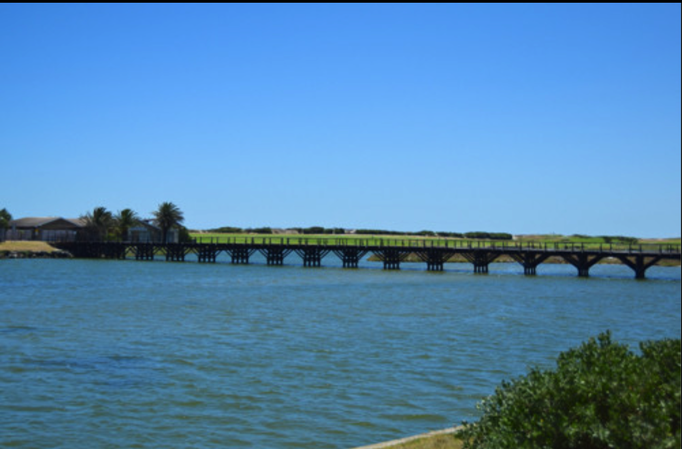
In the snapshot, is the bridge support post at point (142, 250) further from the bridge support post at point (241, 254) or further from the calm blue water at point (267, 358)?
the calm blue water at point (267, 358)

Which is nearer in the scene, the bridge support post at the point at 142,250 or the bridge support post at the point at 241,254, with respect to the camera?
the bridge support post at the point at 241,254

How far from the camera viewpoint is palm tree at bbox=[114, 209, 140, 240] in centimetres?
10669

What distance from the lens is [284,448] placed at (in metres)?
13.3

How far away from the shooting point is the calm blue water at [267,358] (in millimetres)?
14586

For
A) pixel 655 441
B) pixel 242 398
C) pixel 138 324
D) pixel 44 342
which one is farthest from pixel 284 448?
pixel 138 324

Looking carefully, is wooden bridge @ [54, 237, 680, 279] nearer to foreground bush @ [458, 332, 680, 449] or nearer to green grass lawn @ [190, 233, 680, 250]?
green grass lawn @ [190, 233, 680, 250]

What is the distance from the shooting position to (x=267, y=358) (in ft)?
71.9

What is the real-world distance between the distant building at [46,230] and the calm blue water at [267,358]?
59.4m

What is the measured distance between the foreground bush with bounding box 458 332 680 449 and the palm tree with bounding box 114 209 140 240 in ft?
341

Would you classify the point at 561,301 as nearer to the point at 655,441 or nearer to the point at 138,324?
the point at 138,324

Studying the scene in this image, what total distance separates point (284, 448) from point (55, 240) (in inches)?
3907

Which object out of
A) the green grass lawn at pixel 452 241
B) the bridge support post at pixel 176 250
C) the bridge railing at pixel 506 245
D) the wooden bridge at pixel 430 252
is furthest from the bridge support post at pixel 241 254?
the bridge support post at pixel 176 250

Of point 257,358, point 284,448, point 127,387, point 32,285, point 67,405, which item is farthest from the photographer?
point 32,285

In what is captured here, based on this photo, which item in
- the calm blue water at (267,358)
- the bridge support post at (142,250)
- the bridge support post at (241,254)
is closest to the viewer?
the calm blue water at (267,358)
